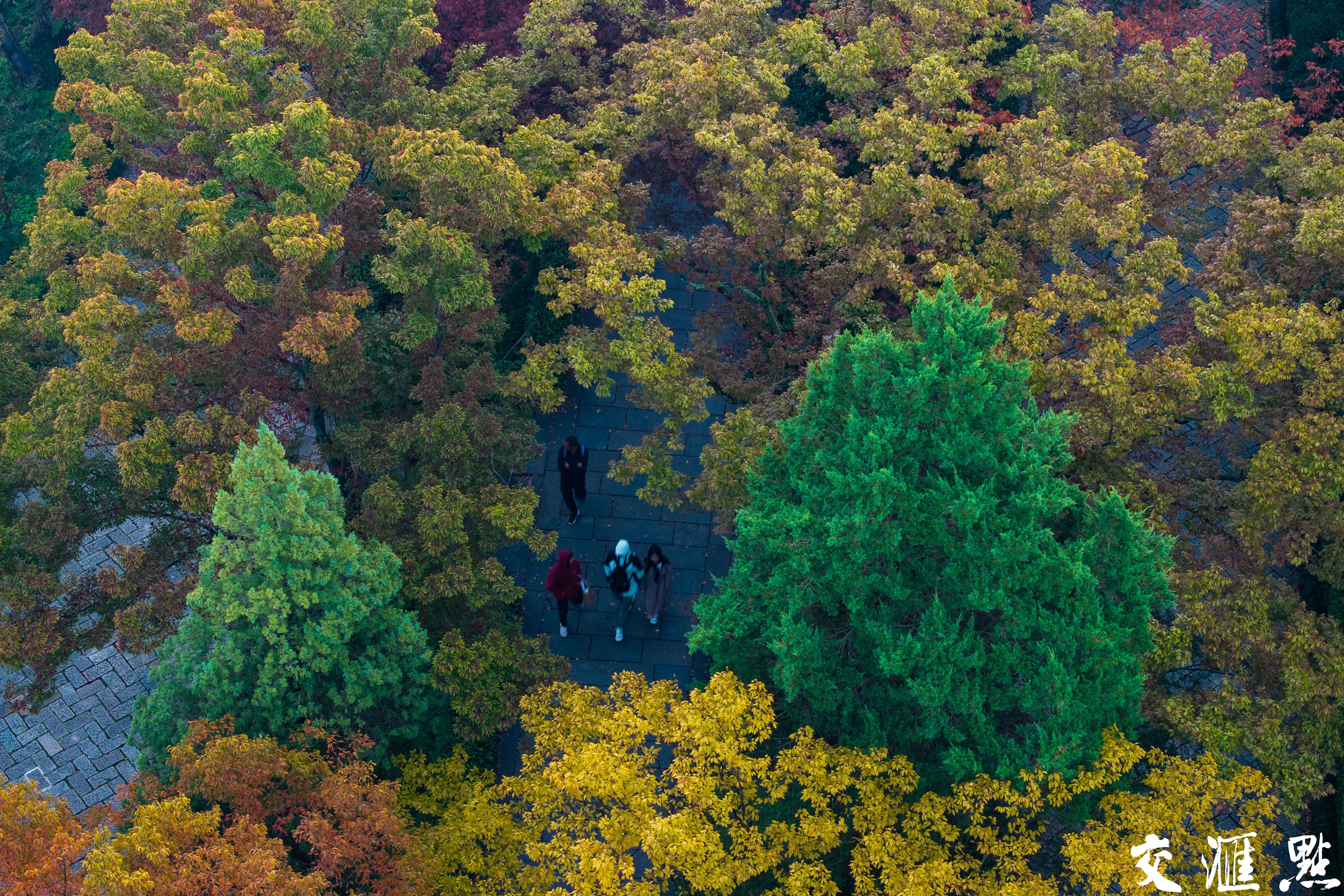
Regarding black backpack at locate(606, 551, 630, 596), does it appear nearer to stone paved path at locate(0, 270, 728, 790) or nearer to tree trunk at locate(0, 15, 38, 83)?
stone paved path at locate(0, 270, 728, 790)

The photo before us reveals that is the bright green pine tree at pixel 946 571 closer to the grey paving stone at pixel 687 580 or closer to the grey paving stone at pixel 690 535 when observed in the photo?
the grey paving stone at pixel 687 580

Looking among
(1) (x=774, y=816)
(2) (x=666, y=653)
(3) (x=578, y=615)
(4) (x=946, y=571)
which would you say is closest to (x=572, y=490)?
(3) (x=578, y=615)

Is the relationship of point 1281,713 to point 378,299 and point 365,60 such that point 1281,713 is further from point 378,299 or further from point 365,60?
point 365,60

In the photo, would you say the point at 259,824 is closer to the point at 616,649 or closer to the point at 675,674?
the point at 616,649

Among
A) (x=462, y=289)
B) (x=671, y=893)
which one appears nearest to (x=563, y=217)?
(x=462, y=289)

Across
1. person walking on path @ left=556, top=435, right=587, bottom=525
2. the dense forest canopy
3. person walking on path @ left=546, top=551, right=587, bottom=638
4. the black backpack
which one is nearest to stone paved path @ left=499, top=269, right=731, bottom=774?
person walking on path @ left=556, top=435, right=587, bottom=525

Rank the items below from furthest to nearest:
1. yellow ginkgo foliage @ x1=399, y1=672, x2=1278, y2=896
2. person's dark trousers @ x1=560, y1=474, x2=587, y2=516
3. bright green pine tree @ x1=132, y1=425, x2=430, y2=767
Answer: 1. person's dark trousers @ x1=560, y1=474, x2=587, y2=516
2. bright green pine tree @ x1=132, y1=425, x2=430, y2=767
3. yellow ginkgo foliage @ x1=399, y1=672, x2=1278, y2=896
